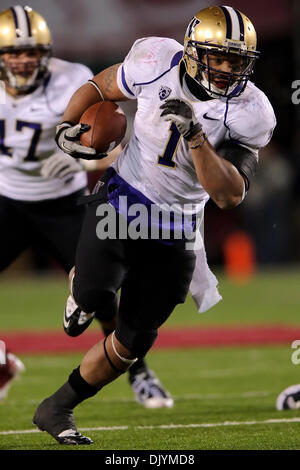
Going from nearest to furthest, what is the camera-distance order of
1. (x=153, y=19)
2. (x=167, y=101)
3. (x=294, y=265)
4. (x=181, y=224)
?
(x=167, y=101) → (x=181, y=224) → (x=153, y=19) → (x=294, y=265)

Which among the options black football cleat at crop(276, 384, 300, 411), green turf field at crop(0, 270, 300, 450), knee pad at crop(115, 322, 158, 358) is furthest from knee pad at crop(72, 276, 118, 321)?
black football cleat at crop(276, 384, 300, 411)

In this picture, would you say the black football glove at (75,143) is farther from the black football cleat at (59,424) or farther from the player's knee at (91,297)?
the black football cleat at (59,424)

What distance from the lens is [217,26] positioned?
3.56 m

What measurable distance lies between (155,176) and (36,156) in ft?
4.17

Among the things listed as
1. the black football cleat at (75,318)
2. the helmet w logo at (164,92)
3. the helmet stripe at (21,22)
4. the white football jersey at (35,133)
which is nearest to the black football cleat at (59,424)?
the black football cleat at (75,318)

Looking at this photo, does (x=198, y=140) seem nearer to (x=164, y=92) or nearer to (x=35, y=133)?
(x=164, y=92)

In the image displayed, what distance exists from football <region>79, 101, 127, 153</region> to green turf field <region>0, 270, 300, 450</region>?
1.12m

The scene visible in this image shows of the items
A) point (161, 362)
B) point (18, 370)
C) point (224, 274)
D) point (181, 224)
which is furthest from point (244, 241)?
point (181, 224)

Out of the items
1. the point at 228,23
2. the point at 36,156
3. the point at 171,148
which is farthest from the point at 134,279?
the point at 36,156

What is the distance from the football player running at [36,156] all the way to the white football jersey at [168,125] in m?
1.02

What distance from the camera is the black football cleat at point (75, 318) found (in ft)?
12.9

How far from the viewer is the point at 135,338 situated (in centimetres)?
371
